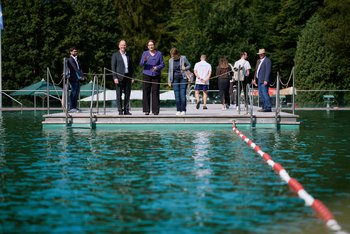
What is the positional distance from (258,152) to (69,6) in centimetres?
5913

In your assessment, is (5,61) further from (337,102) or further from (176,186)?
(176,186)

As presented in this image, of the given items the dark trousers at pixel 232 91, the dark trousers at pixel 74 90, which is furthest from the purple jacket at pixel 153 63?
the dark trousers at pixel 232 91

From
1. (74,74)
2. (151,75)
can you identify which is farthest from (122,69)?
(74,74)

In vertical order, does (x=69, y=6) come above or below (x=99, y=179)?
above

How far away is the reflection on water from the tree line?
44079 mm

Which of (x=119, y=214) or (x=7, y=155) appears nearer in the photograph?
(x=119, y=214)

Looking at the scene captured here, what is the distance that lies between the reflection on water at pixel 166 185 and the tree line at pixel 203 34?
44.1 meters

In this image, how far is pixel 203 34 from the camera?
2970 inches

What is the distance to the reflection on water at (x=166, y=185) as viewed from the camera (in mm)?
9422

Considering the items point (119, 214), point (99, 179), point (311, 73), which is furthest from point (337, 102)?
point (119, 214)

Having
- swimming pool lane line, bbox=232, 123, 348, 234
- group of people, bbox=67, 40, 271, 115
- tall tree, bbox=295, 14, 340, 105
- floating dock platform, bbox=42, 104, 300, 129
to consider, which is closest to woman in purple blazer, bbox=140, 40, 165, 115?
group of people, bbox=67, 40, 271, 115

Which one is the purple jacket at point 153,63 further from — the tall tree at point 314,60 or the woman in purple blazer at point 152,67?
the tall tree at point 314,60

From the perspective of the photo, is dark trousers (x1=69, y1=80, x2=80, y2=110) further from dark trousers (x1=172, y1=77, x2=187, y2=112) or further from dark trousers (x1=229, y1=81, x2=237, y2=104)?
dark trousers (x1=229, y1=81, x2=237, y2=104)

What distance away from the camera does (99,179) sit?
1309cm
